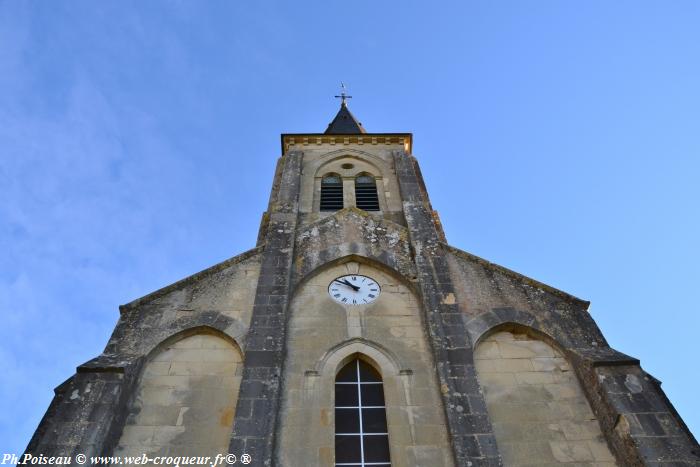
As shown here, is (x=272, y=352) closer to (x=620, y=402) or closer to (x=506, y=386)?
(x=506, y=386)

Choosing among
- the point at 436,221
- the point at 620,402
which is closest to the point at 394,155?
the point at 436,221

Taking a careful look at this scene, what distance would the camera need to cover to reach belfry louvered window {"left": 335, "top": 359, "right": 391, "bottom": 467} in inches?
329

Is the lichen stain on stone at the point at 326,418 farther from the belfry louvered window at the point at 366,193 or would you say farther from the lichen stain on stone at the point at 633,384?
the belfry louvered window at the point at 366,193

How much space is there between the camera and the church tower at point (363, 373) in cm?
820

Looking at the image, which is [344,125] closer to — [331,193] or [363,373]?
[331,193]

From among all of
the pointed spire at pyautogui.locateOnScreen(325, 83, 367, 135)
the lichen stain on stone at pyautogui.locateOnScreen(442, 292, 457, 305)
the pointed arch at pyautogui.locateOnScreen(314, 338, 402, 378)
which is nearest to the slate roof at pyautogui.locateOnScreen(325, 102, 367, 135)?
the pointed spire at pyautogui.locateOnScreen(325, 83, 367, 135)

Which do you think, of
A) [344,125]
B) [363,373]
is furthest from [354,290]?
[344,125]

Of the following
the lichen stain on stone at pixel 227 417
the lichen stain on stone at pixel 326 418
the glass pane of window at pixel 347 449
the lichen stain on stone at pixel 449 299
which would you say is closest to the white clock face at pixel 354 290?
the lichen stain on stone at pixel 449 299

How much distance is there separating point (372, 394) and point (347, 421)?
63 cm

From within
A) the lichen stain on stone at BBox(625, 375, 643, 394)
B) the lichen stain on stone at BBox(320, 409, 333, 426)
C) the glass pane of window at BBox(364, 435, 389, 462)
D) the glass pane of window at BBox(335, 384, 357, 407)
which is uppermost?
the glass pane of window at BBox(335, 384, 357, 407)

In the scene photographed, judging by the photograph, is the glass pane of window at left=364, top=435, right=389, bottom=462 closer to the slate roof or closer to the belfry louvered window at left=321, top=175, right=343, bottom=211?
the belfry louvered window at left=321, top=175, right=343, bottom=211

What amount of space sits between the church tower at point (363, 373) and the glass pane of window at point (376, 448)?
0.06ft

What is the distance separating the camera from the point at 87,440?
25.6 ft

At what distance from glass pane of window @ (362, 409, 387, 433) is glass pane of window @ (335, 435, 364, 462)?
0.77 feet
